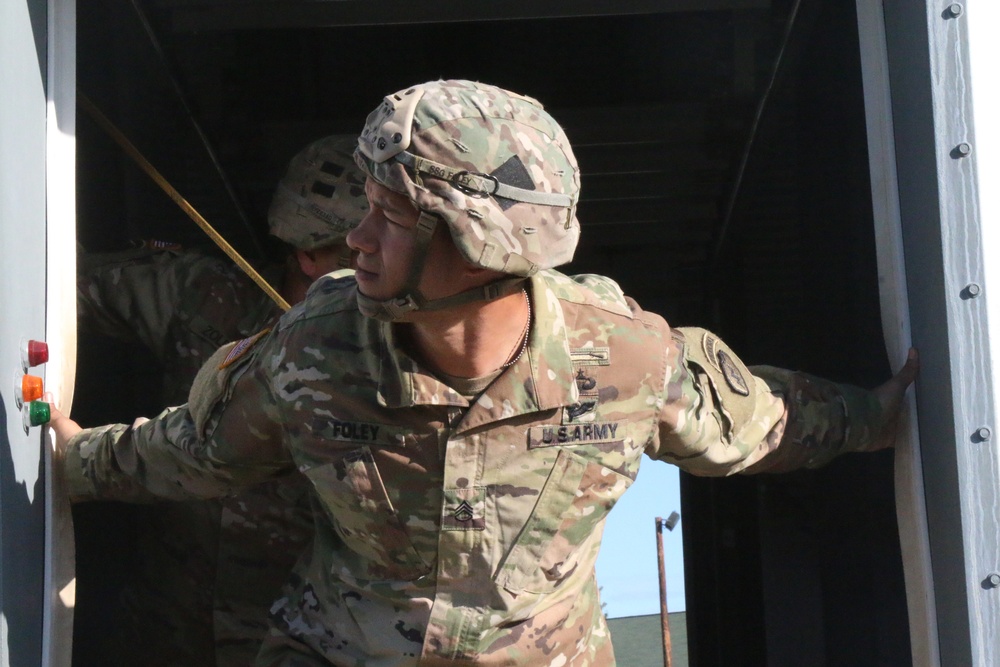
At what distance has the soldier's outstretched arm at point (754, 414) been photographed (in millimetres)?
2574

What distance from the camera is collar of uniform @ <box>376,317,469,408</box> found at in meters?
2.35

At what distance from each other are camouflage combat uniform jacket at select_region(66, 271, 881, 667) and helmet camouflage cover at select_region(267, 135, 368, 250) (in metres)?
0.79

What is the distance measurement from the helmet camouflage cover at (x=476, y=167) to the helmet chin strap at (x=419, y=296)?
0.04 meters

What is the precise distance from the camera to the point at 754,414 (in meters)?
2.64

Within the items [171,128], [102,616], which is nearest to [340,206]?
[171,128]

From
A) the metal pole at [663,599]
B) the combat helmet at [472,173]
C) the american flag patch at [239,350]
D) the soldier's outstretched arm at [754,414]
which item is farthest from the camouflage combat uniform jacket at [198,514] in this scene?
the metal pole at [663,599]

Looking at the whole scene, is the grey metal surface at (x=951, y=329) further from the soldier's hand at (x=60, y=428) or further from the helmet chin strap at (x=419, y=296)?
the soldier's hand at (x=60, y=428)

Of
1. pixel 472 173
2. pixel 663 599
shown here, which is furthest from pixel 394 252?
pixel 663 599

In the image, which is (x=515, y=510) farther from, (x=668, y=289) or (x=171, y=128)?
(x=668, y=289)

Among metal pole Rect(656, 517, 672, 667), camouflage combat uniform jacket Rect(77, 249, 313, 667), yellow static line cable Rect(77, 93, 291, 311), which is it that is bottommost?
metal pole Rect(656, 517, 672, 667)

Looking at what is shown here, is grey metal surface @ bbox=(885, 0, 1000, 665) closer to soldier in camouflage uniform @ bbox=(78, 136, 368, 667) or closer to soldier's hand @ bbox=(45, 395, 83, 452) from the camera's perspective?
soldier in camouflage uniform @ bbox=(78, 136, 368, 667)

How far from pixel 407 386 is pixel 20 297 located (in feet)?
2.51

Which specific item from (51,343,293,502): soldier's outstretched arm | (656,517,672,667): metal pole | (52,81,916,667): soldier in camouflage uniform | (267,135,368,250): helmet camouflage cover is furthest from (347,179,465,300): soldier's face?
(656,517,672,667): metal pole

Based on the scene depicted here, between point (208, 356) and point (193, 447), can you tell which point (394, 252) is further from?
point (208, 356)
